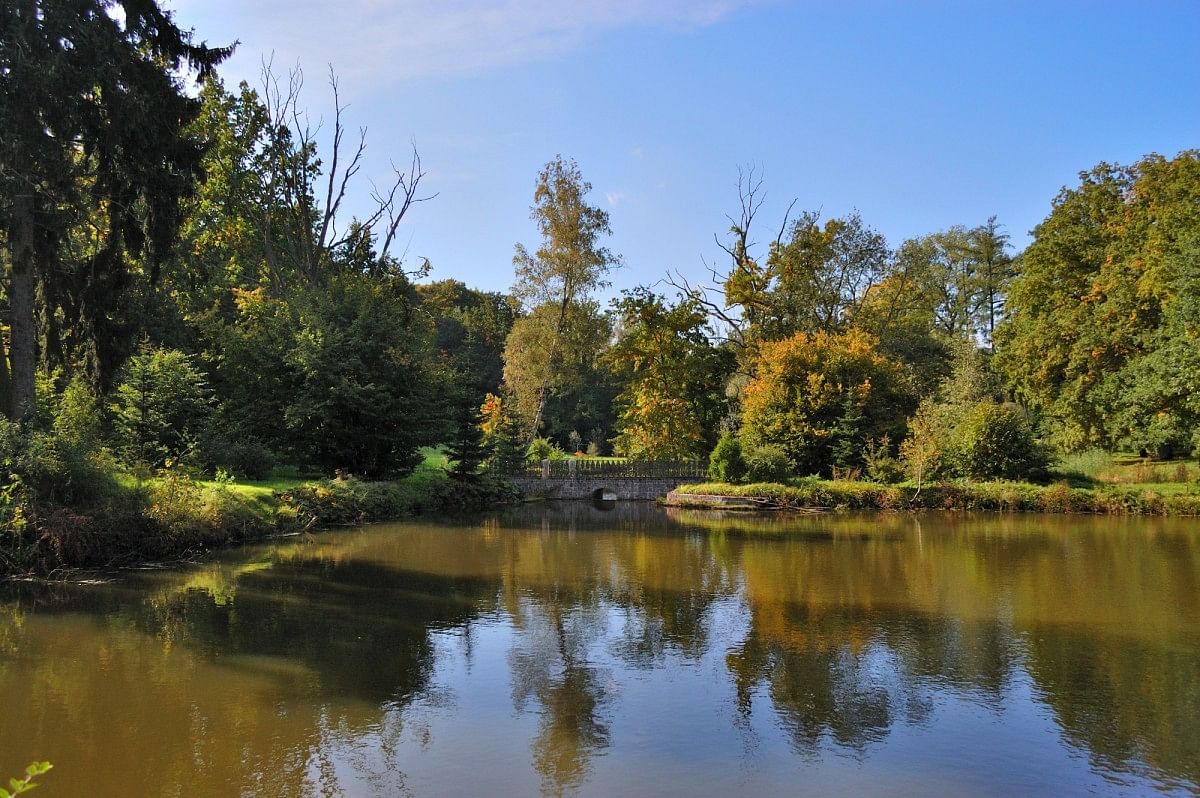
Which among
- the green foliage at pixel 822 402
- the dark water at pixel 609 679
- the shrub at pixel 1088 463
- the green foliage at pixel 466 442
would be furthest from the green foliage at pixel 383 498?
the shrub at pixel 1088 463

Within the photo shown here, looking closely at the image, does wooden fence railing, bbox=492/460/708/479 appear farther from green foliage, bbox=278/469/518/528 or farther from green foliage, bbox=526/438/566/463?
green foliage, bbox=278/469/518/528

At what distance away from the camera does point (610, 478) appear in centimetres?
3500

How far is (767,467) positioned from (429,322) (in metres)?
18.9

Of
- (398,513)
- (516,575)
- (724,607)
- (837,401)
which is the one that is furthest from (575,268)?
(724,607)

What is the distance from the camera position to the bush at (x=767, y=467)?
30.6m

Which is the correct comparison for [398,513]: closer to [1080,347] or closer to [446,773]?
[446,773]

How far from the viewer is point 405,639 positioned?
9914mm

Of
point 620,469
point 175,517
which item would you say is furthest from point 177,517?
point 620,469

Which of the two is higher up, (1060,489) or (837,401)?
(837,401)

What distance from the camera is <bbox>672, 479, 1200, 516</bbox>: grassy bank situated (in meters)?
25.6

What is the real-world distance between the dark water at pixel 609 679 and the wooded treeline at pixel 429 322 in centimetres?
685

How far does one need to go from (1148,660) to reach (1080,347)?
25.3 metres

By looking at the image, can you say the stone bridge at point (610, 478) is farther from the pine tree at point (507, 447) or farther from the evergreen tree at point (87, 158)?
the evergreen tree at point (87, 158)

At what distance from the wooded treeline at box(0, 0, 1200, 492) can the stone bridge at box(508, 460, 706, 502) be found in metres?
1.80
